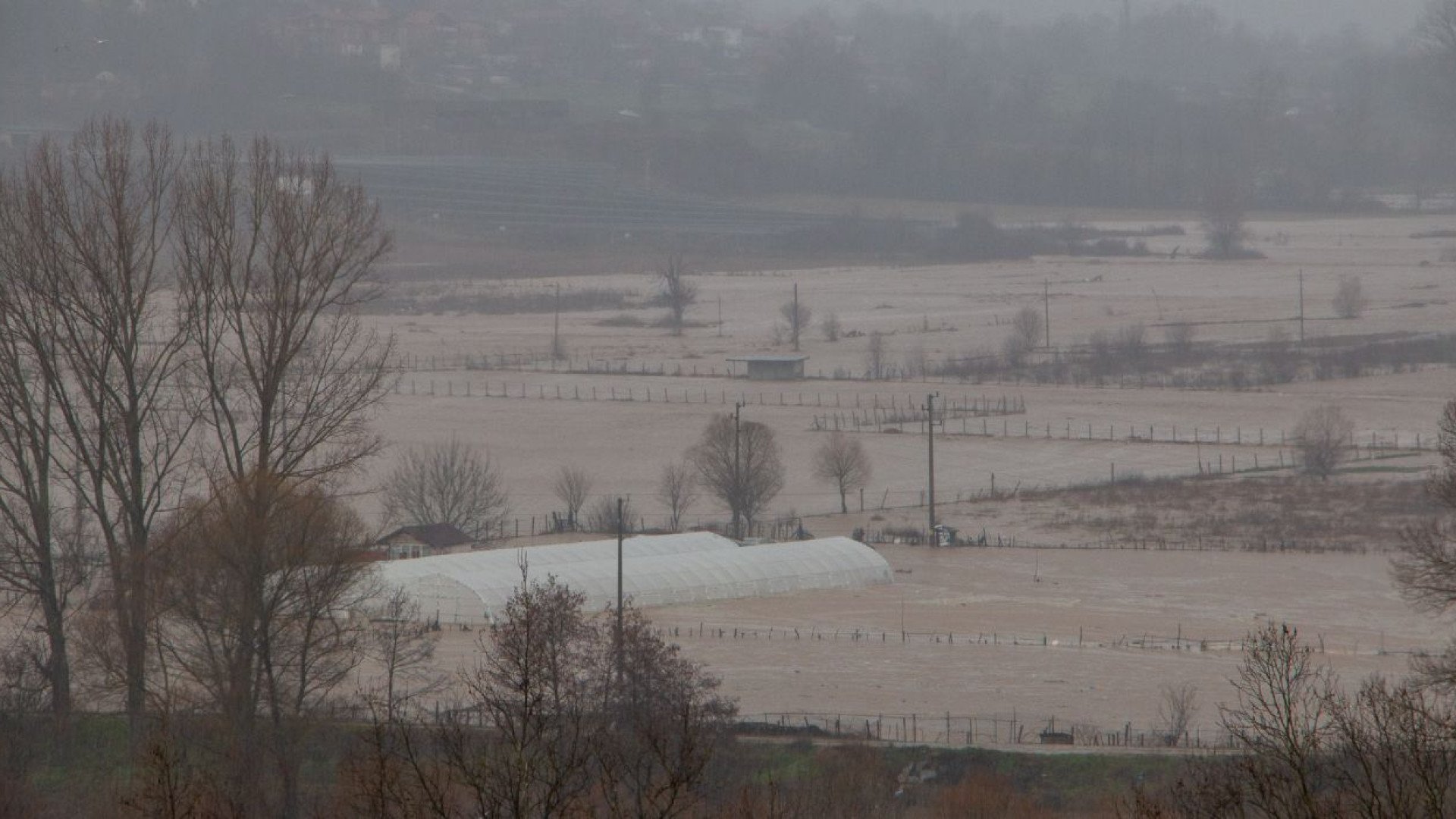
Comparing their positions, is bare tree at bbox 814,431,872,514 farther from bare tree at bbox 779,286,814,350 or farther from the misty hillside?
the misty hillside

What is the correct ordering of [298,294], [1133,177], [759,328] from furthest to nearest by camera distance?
1. [1133,177]
2. [759,328]
3. [298,294]

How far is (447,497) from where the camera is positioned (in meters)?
27.5

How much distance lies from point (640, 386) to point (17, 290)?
85.5 ft

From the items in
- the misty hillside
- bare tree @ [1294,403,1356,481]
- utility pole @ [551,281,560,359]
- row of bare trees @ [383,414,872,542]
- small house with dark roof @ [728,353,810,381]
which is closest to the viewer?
row of bare trees @ [383,414,872,542]

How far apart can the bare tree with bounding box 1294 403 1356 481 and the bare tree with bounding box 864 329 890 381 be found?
36.9ft

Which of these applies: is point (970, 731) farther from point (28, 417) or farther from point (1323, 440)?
point (1323, 440)

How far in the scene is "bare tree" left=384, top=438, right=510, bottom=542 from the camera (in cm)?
2733

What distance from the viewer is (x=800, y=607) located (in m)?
22.0

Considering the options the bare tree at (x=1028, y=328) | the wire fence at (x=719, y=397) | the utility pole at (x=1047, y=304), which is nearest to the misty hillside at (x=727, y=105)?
the utility pole at (x=1047, y=304)

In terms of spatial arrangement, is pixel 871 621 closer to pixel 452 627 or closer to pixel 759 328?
pixel 452 627

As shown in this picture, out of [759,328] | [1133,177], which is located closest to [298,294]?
[759,328]

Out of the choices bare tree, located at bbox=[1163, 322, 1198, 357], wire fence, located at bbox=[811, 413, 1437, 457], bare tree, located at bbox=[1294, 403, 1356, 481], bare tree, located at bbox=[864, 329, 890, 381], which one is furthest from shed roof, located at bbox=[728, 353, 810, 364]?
bare tree, located at bbox=[1294, 403, 1356, 481]

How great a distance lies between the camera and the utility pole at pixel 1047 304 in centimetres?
4869

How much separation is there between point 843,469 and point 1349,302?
1092 inches
